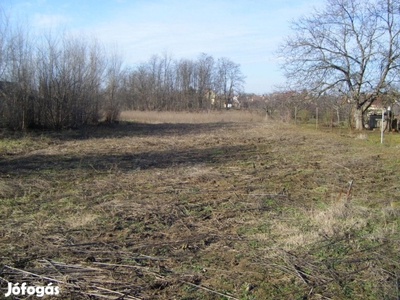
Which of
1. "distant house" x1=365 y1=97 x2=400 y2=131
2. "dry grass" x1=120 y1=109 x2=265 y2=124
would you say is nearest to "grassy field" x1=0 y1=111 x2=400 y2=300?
"distant house" x1=365 y1=97 x2=400 y2=131

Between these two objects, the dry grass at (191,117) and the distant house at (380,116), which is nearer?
the distant house at (380,116)

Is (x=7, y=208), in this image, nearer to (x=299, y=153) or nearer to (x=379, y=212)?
(x=379, y=212)

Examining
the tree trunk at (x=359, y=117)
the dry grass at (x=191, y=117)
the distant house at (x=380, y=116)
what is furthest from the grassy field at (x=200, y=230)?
the dry grass at (x=191, y=117)

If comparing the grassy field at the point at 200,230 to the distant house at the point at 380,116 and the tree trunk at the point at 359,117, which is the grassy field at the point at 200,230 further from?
the tree trunk at the point at 359,117

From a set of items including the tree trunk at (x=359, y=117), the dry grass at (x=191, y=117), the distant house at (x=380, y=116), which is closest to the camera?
the distant house at (x=380, y=116)

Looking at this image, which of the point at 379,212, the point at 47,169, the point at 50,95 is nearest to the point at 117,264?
the point at 379,212

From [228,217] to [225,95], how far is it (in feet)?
146

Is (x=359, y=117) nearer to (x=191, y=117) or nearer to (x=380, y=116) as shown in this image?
(x=380, y=116)

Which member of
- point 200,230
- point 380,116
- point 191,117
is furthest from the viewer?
point 191,117

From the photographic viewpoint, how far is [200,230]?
3.85m

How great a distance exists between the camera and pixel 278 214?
443 cm

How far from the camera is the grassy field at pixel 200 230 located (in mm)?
2717

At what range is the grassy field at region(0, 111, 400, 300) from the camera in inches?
107

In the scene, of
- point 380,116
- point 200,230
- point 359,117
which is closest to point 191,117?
point 359,117
